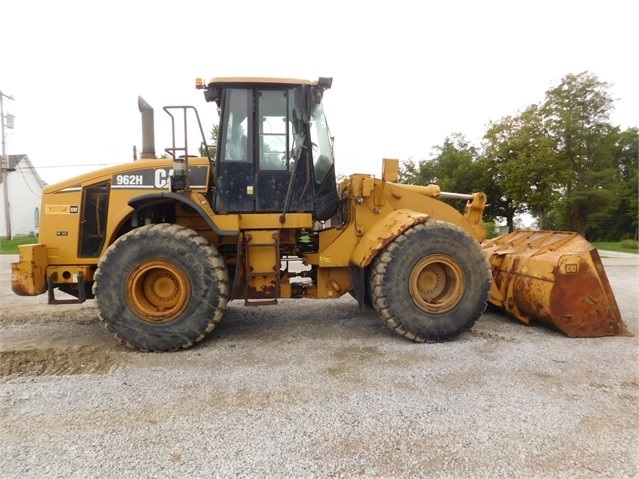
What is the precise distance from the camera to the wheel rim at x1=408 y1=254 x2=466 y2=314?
4.51m

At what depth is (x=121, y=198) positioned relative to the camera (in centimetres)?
464

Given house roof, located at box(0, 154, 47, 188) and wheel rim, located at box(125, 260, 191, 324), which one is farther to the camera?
house roof, located at box(0, 154, 47, 188)

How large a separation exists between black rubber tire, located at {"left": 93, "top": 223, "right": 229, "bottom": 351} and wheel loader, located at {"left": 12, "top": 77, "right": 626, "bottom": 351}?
0.01 meters

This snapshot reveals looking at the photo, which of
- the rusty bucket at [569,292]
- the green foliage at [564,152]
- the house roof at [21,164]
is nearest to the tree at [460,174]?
the green foliage at [564,152]

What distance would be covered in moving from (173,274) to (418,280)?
2721 millimetres

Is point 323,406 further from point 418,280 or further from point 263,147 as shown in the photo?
point 263,147

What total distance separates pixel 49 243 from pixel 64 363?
1486mm

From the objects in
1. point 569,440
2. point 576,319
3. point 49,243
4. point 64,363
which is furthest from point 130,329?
point 576,319

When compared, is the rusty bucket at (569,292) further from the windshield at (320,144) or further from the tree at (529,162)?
the tree at (529,162)

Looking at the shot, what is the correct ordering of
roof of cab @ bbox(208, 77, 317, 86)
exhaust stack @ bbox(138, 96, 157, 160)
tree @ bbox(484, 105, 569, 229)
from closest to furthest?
roof of cab @ bbox(208, 77, 317, 86) < exhaust stack @ bbox(138, 96, 157, 160) < tree @ bbox(484, 105, 569, 229)

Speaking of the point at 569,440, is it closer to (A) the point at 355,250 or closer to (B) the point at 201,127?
(A) the point at 355,250

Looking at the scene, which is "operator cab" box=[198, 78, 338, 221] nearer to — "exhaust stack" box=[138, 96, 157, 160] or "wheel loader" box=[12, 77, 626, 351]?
"wheel loader" box=[12, 77, 626, 351]

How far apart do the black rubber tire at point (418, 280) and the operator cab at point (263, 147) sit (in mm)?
1204

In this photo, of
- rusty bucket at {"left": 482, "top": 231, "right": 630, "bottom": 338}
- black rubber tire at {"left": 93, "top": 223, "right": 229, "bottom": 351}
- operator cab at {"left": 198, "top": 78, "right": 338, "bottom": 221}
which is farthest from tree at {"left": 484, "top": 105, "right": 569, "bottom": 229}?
black rubber tire at {"left": 93, "top": 223, "right": 229, "bottom": 351}
